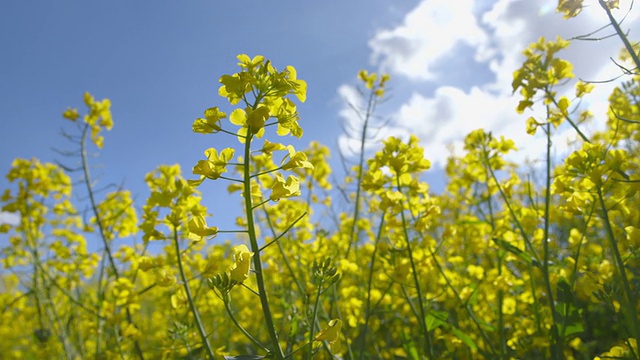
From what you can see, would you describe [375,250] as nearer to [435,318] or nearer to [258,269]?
[435,318]

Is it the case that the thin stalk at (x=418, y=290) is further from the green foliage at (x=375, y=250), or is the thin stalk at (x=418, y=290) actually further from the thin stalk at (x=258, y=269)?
the thin stalk at (x=258, y=269)

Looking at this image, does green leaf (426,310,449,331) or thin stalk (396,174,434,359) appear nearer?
thin stalk (396,174,434,359)

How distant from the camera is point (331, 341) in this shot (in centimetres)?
139

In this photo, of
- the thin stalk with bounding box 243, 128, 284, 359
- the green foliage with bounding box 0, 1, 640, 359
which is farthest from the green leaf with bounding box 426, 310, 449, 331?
the thin stalk with bounding box 243, 128, 284, 359

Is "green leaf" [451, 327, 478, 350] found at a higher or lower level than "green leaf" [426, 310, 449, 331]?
lower

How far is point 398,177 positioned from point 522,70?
3.59ft

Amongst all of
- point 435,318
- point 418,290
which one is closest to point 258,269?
point 418,290

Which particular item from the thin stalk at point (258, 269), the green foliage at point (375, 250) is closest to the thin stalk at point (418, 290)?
the green foliage at point (375, 250)

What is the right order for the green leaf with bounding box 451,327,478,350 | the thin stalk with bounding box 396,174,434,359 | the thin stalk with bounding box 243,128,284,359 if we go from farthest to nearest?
the green leaf with bounding box 451,327,478,350, the thin stalk with bounding box 396,174,434,359, the thin stalk with bounding box 243,128,284,359

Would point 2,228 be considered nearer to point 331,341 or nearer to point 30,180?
point 30,180

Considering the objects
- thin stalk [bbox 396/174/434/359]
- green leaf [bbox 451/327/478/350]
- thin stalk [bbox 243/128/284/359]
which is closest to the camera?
thin stalk [bbox 243/128/284/359]

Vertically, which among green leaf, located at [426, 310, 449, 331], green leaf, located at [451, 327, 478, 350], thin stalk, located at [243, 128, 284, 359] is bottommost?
green leaf, located at [451, 327, 478, 350]

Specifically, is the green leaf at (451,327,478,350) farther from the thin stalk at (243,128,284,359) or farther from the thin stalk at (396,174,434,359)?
the thin stalk at (243,128,284,359)

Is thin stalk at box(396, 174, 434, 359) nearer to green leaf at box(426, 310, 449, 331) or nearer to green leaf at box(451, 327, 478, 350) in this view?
green leaf at box(426, 310, 449, 331)
